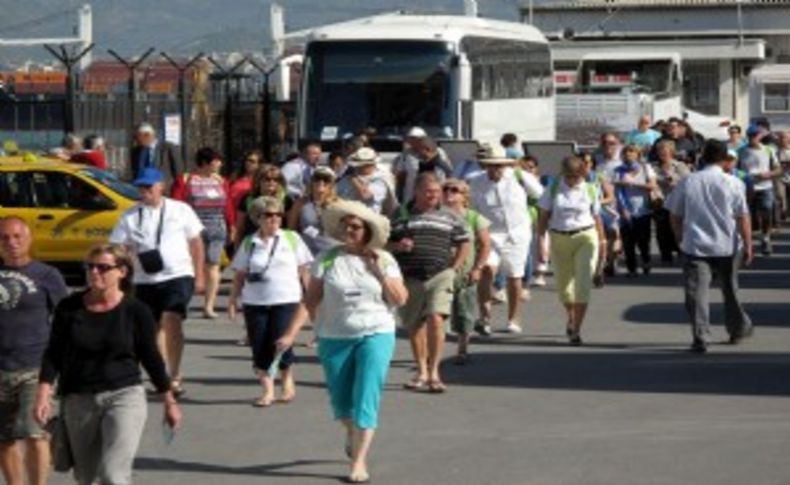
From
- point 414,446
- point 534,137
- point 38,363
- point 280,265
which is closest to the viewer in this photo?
point 38,363

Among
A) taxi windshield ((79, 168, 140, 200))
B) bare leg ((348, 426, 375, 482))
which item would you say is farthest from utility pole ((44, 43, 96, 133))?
bare leg ((348, 426, 375, 482))

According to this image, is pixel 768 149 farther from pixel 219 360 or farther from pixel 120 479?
pixel 120 479

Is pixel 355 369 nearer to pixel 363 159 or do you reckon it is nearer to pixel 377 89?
pixel 363 159

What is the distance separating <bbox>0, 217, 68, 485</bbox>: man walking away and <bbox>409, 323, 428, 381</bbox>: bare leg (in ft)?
17.0

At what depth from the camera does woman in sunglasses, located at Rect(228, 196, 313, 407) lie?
1592 cm

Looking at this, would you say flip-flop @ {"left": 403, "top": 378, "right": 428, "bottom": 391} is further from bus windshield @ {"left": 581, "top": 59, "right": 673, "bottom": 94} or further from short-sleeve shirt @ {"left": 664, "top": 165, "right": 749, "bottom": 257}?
bus windshield @ {"left": 581, "top": 59, "right": 673, "bottom": 94}

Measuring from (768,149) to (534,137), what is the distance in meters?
10.9

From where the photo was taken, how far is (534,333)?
2102cm

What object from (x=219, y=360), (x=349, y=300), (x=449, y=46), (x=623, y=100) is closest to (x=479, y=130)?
(x=449, y=46)

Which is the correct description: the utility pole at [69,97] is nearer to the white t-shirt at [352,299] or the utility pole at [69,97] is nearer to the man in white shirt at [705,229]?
the man in white shirt at [705,229]

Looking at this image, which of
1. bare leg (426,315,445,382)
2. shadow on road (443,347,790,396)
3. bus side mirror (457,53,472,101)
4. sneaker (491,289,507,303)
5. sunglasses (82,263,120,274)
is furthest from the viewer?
bus side mirror (457,53,472,101)

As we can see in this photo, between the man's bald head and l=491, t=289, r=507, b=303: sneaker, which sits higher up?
the man's bald head

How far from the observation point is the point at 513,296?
20719 mm

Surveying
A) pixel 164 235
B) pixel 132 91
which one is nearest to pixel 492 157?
pixel 164 235
